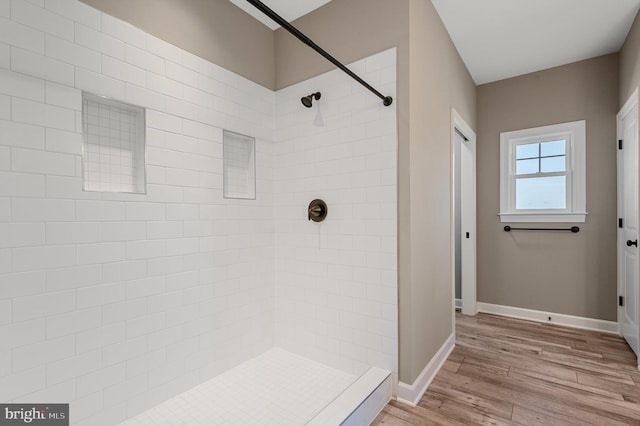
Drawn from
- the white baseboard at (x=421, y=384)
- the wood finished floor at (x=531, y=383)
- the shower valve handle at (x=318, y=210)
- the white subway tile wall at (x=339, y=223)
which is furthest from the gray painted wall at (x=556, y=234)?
the shower valve handle at (x=318, y=210)

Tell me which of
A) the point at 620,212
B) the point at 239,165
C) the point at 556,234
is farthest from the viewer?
the point at 556,234

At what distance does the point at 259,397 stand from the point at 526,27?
3577 millimetres

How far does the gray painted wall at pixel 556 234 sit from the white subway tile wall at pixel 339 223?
233 centimetres

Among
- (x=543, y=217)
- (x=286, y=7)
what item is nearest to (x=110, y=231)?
(x=286, y=7)

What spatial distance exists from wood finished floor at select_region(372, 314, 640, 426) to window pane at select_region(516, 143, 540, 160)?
193 centimetres

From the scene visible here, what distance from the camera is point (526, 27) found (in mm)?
2623

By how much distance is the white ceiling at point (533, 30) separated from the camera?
2354 millimetres

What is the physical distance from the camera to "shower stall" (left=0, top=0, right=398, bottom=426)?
1407 millimetres

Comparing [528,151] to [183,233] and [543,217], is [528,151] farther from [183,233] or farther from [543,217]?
[183,233]

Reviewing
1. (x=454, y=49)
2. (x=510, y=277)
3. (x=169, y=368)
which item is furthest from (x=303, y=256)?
(x=510, y=277)

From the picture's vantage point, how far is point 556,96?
10.9 ft

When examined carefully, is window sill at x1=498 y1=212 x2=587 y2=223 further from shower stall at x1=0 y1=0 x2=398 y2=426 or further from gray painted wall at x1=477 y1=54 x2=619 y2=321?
shower stall at x1=0 y1=0 x2=398 y2=426

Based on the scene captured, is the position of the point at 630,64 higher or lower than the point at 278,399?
higher

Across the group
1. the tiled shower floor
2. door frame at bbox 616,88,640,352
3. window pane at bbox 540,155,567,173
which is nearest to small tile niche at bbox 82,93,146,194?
the tiled shower floor
